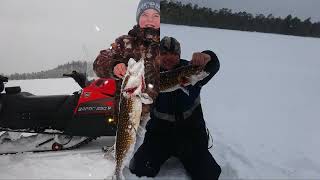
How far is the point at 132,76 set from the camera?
1434mm

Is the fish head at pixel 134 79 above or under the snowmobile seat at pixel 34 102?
above

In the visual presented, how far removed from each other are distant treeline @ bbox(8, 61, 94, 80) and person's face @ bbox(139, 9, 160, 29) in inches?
16.7

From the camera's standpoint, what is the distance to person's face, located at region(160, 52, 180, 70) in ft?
5.03

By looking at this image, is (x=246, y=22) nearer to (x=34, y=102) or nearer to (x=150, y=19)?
(x=150, y=19)

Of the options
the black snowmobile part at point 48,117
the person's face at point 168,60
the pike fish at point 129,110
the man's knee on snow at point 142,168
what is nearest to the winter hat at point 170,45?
the person's face at point 168,60

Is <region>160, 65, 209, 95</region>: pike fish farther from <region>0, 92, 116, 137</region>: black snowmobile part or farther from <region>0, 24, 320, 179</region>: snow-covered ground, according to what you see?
<region>0, 92, 116, 137</region>: black snowmobile part

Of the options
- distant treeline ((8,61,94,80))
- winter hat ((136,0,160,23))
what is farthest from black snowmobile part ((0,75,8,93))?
winter hat ((136,0,160,23))

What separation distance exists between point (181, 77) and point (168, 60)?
0.38 ft

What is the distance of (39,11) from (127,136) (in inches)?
33.9

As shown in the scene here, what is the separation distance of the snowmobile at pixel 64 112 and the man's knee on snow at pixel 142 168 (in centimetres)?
57

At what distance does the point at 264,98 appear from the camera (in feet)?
4.96

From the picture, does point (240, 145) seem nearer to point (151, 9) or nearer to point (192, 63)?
point (192, 63)

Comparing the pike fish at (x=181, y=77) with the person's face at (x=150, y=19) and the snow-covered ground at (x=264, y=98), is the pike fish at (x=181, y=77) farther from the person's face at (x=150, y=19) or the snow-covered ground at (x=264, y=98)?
the person's face at (x=150, y=19)

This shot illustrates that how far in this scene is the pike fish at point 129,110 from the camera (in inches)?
56.4
